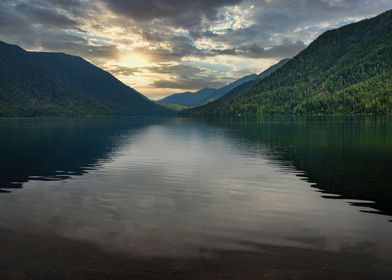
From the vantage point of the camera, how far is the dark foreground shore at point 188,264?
57.0ft

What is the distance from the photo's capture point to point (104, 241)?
2214 centimetres

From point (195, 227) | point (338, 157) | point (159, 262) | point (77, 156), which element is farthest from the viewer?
point (77, 156)

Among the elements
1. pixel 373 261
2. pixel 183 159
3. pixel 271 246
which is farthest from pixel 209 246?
pixel 183 159

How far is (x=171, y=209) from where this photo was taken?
30.5 metres

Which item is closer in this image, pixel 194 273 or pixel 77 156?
pixel 194 273

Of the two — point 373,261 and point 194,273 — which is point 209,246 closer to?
point 194,273

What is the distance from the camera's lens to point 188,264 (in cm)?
1870

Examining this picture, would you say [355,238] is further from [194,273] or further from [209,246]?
[194,273]

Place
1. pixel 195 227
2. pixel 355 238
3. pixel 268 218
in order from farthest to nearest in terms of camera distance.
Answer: pixel 268 218
pixel 195 227
pixel 355 238

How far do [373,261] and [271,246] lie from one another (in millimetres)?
5032

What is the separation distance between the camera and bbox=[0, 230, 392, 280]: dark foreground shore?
57.0 ft

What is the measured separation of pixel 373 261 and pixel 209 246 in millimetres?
8171

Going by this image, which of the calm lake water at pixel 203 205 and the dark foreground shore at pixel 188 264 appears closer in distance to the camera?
the dark foreground shore at pixel 188 264

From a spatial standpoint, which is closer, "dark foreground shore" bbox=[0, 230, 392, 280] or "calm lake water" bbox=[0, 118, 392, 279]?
"dark foreground shore" bbox=[0, 230, 392, 280]
